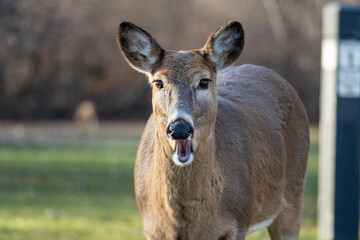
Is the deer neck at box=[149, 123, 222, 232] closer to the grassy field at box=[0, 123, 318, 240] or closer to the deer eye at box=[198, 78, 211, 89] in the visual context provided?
the deer eye at box=[198, 78, 211, 89]

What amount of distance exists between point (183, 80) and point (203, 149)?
50 cm

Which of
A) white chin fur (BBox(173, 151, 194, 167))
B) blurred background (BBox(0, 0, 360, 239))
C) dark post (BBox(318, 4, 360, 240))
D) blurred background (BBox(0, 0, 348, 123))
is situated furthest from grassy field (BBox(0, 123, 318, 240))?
white chin fur (BBox(173, 151, 194, 167))

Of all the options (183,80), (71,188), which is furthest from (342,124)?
(71,188)

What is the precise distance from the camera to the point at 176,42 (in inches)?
1163

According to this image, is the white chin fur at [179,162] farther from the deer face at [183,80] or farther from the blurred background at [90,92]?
the blurred background at [90,92]

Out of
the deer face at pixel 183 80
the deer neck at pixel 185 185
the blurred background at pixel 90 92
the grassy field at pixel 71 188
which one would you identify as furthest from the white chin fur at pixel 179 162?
the blurred background at pixel 90 92

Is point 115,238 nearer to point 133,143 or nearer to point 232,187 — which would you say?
point 232,187

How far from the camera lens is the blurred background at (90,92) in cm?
1309

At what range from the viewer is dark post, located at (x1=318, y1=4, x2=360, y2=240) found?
833 centimetres

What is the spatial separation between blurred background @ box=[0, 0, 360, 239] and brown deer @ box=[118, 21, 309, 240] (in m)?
4.25

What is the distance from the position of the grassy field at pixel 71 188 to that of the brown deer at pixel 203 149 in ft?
12.5

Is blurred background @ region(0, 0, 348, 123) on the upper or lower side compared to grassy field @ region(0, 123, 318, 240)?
upper

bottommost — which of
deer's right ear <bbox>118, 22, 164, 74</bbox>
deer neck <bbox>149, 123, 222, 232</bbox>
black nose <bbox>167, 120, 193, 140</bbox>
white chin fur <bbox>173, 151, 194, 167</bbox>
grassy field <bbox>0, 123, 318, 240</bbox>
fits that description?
grassy field <bbox>0, 123, 318, 240</bbox>

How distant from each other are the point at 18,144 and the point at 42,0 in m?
10.4
